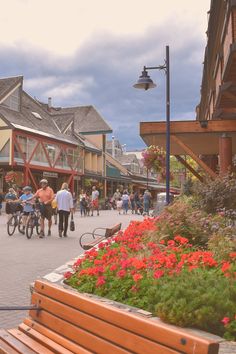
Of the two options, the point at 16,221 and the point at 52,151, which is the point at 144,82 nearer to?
the point at 16,221

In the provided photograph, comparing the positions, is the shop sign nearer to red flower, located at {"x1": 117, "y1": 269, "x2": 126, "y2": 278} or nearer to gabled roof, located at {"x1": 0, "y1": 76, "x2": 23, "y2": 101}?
gabled roof, located at {"x1": 0, "y1": 76, "x2": 23, "y2": 101}

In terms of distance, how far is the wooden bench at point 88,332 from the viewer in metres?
2.23

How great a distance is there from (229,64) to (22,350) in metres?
9.52

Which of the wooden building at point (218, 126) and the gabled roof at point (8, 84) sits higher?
the gabled roof at point (8, 84)

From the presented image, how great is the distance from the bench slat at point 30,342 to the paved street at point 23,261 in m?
1.66

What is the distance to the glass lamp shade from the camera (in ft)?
52.3

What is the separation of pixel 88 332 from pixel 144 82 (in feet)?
44.7

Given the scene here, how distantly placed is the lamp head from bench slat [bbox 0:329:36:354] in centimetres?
1292

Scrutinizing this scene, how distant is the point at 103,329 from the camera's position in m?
2.76

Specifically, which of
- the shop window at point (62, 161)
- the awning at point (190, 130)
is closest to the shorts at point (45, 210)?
the awning at point (190, 130)

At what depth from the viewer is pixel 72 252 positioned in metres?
11.8

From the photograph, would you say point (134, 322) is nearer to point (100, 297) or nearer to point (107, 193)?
point (100, 297)

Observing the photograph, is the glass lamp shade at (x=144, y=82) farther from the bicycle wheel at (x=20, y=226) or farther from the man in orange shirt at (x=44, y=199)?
the bicycle wheel at (x=20, y=226)

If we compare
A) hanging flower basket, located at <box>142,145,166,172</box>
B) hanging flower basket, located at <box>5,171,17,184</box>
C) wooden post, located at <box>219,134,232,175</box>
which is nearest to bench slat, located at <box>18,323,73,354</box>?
wooden post, located at <box>219,134,232,175</box>
